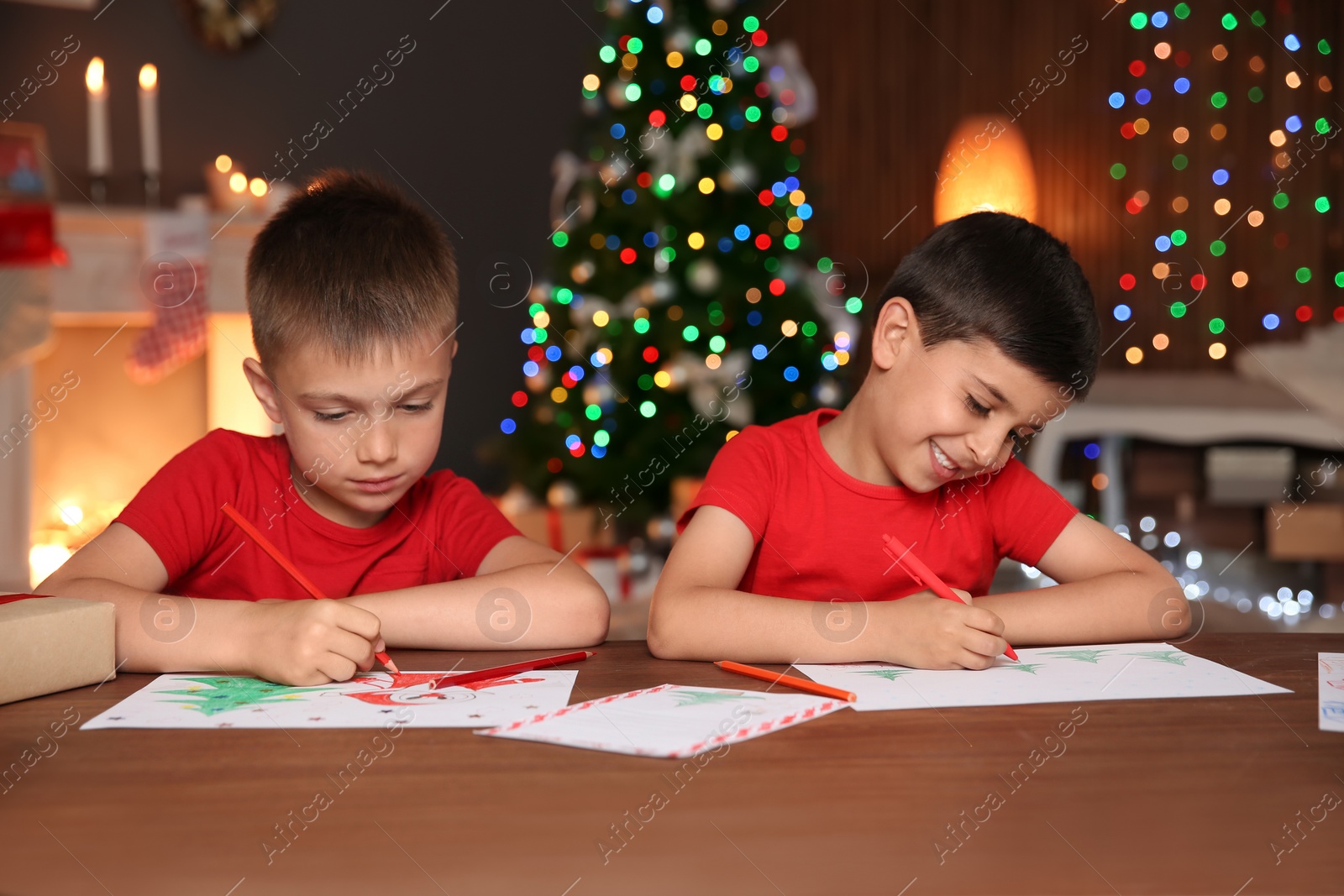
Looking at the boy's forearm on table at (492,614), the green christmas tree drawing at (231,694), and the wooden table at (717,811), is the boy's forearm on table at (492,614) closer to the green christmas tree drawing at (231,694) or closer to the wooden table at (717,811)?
the green christmas tree drawing at (231,694)

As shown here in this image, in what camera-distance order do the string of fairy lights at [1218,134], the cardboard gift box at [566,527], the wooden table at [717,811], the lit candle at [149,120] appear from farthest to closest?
the string of fairy lights at [1218,134] < the cardboard gift box at [566,527] < the lit candle at [149,120] < the wooden table at [717,811]

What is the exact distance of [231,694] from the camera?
72 centimetres

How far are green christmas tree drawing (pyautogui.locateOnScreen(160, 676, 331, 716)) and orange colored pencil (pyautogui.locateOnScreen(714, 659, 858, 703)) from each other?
275mm

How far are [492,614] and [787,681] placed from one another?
11.2 inches

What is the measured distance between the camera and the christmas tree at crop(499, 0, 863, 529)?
2939 millimetres

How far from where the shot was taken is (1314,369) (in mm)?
3561

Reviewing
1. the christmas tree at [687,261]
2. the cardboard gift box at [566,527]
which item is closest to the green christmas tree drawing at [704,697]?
the christmas tree at [687,261]

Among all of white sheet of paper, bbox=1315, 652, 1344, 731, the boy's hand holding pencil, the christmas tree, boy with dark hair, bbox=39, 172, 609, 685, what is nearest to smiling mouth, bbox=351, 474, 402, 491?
boy with dark hair, bbox=39, 172, 609, 685

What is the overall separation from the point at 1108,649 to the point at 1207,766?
0.35 metres

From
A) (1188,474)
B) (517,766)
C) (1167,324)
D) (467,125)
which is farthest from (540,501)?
(1167,324)

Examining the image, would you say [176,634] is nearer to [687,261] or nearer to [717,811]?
[717,811]

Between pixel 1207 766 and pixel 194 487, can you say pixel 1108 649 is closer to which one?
pixel 1207 766

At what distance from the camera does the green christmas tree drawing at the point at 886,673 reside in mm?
768

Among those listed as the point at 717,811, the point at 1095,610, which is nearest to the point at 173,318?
the point at 1095,610
